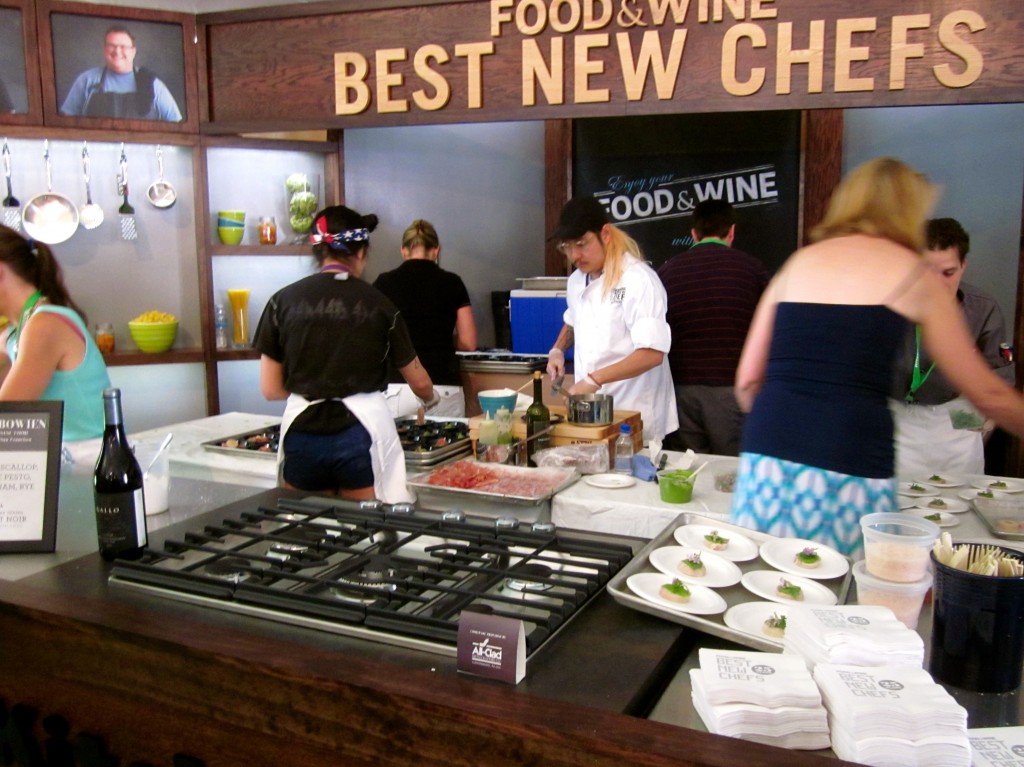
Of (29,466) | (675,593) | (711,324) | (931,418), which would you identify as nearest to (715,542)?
(675,593)

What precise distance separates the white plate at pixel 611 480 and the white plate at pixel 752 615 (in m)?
1.31

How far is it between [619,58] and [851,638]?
111 inches

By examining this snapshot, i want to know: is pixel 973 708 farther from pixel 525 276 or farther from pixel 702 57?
pixel 525 276

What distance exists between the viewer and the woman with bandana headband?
2.70 meters

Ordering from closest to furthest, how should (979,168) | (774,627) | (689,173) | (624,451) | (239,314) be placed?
(774,627), (624,451), (239,314), (979,168), (689,173)

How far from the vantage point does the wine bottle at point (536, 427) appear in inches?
118

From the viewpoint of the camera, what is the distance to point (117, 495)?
1.61 m

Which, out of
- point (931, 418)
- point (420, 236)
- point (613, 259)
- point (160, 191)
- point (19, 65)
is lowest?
point (931, 418)


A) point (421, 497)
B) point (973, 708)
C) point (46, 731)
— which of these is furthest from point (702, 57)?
point (46, 731)

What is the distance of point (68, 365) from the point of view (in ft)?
8.50

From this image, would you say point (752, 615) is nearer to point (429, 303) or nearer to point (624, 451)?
point (624, 451)

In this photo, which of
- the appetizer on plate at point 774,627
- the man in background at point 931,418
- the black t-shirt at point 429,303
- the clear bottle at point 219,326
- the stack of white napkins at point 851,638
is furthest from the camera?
the clear bottle at point 219,326

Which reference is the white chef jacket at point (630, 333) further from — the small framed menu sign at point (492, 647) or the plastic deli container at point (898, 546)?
the small framed menu sign at point (492, 647)

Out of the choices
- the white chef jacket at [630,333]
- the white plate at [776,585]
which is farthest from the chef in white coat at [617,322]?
the white plate at [776,585]
